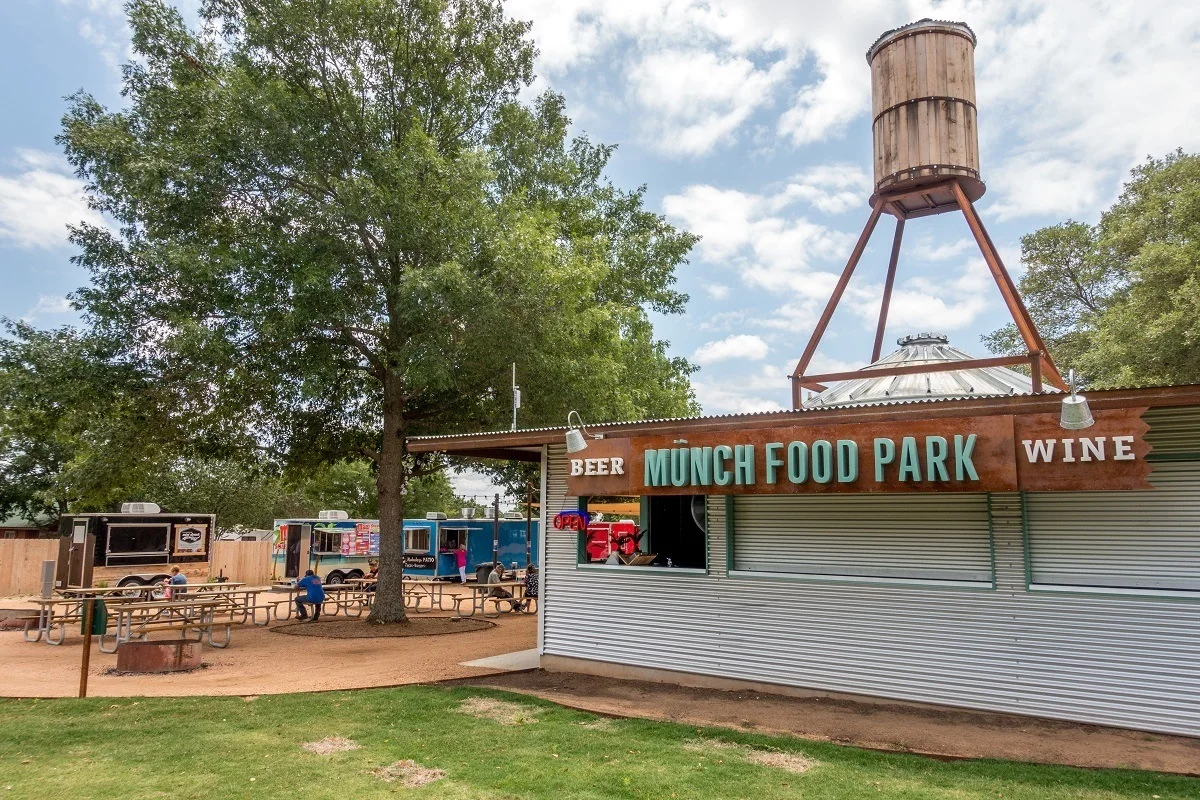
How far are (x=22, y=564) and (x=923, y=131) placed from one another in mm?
29770

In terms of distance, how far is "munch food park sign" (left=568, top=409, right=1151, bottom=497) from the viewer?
684 cm

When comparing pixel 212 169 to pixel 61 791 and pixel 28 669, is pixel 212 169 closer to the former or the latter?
pixel 28 669

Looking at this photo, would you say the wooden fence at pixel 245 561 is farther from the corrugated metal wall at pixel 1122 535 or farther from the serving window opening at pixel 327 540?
the corrugated metal wall at pixel 1122 535

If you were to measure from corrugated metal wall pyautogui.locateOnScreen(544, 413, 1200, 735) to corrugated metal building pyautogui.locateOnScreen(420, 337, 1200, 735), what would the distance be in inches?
0.6

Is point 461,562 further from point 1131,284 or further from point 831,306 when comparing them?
point 1131,284

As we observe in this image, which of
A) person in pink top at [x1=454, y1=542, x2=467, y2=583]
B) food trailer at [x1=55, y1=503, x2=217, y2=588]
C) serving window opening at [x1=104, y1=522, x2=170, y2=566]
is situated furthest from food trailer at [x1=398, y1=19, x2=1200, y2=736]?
person in pink top at [x1=454, y1=542, x2=467, y2=583]

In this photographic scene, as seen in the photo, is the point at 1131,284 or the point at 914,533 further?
the point at 1131,284

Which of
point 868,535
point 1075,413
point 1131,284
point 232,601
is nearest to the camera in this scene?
point 1075,413

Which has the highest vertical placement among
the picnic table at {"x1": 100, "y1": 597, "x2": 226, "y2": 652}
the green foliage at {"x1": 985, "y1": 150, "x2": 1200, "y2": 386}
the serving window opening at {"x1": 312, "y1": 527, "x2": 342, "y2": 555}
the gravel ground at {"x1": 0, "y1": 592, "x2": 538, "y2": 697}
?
the green foliage at {"x1": 985, "y1": 150, "x2": 1200, "y2": 386}

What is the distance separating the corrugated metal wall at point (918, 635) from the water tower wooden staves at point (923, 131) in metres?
3.07

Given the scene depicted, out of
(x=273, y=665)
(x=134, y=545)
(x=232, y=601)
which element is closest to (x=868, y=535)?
(x=273, y=665)

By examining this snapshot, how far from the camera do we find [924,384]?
12406mm

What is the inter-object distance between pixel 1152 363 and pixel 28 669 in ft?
84.8

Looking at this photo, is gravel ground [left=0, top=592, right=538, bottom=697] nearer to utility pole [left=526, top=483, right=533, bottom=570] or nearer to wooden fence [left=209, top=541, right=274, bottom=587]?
utility pole [left=526, top=483, right=533, bottom=570]
